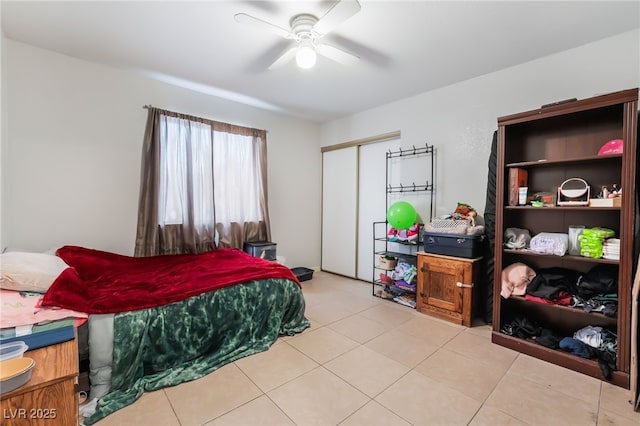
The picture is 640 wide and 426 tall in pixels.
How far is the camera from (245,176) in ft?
12.3

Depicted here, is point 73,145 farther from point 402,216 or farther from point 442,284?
point 442,284

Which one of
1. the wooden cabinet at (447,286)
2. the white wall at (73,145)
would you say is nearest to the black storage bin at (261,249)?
the white wall at (73,145)

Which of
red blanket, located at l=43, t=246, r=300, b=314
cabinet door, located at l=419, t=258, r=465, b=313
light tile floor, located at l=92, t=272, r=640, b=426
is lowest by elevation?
light tile floor, located at l=92, t=272, r=640, b=426

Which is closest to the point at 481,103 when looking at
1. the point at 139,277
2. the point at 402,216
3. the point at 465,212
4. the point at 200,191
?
the point at 465,212

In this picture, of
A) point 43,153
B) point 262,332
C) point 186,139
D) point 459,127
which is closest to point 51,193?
point 43,153

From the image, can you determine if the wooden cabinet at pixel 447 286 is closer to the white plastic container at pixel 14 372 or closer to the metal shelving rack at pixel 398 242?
the metal shelving rack at pixel 398 242

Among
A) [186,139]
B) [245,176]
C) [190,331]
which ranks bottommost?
[190,331]

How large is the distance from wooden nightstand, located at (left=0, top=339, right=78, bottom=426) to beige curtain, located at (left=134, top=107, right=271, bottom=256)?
206cm

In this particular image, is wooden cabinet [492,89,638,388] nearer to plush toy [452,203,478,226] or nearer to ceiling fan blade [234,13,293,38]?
plush toy [452,203,478,226]

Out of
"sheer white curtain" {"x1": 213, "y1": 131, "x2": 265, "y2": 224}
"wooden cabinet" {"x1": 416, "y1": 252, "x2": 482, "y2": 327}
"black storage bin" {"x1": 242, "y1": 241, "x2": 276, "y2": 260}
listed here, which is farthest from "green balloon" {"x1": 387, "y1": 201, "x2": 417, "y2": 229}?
"sheer white curtain" {"x1": 213, "y1": 131, "x2": 265, "y2": 224}

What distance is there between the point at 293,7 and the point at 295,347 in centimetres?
259

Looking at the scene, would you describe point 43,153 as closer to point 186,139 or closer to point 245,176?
point 186,139

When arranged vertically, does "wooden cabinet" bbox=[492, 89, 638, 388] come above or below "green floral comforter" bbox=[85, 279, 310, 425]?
above

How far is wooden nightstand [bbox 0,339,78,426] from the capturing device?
2.97ft
